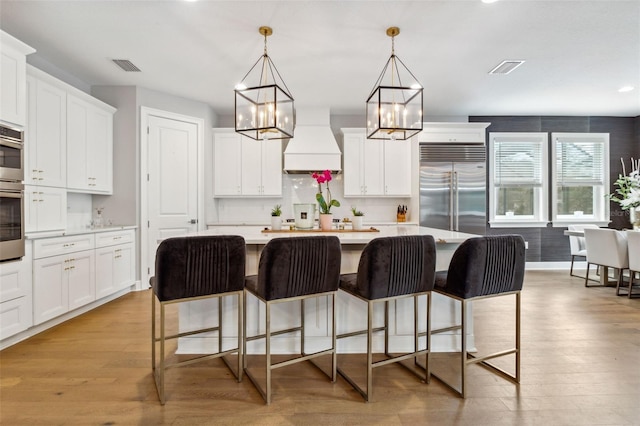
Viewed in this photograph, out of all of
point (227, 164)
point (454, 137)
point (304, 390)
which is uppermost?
point (454, 137)

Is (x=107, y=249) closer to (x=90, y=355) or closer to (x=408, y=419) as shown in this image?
(x=90, y=355)

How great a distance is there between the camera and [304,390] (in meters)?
2.05

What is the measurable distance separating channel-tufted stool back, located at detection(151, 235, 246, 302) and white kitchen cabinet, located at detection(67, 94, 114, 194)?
8.93 feet

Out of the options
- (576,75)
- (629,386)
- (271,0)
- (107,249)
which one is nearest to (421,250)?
(629,386)

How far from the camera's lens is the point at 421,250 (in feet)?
6.56

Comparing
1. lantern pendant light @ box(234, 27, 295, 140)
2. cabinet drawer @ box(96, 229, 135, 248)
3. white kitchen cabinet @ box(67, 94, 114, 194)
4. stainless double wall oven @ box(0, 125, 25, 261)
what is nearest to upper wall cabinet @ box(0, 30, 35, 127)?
stainless double wall oven @ box(0, 125, 25, 261)

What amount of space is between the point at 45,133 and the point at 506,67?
5.07m

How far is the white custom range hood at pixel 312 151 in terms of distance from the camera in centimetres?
523

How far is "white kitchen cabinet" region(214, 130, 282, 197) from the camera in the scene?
5.58 metres

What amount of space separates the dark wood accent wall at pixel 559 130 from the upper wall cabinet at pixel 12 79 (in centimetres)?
617

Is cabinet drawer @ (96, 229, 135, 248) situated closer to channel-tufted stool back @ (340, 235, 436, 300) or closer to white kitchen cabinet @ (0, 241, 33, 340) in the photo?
white kitchen cabinet @ (0, 241, 33, 340)

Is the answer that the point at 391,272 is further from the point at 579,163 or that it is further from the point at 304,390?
the point at 579,163

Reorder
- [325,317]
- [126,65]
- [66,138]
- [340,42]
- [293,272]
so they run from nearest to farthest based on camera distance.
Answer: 1. [293,272]
2. [325,317]
3. [340,42]
4. [66,138]
5. [126,65]

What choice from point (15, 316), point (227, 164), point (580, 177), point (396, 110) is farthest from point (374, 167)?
point (15, 316)
